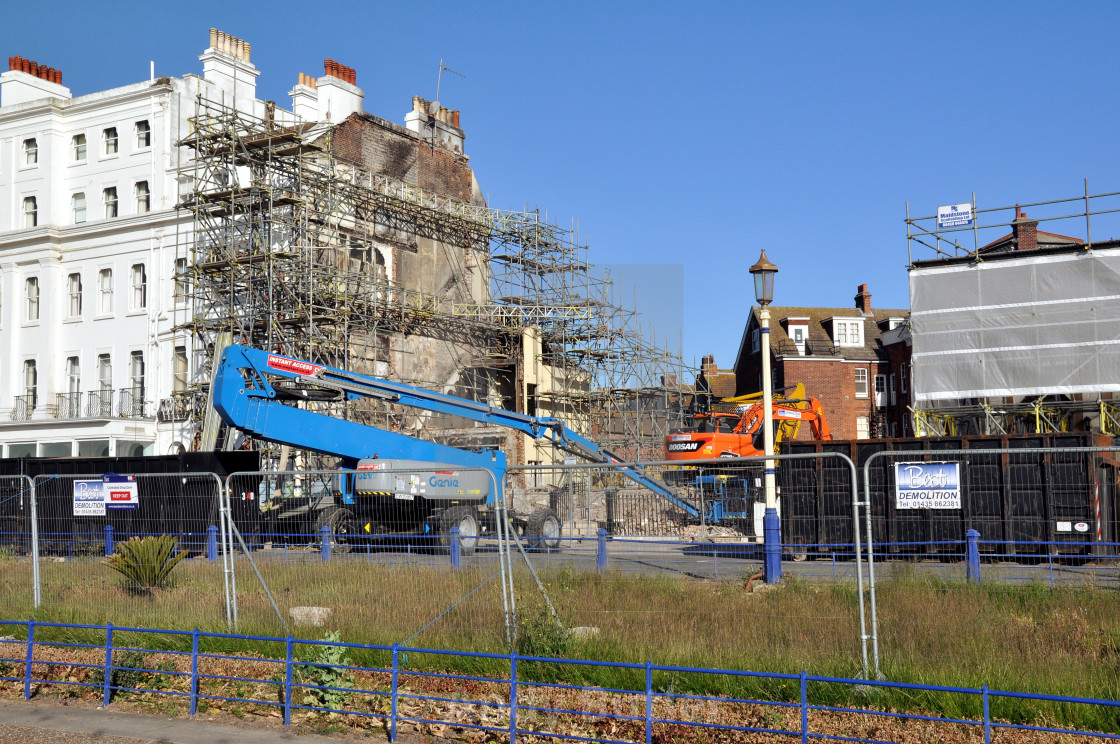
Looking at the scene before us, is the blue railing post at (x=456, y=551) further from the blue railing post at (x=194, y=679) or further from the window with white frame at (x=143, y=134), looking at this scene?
the window with white frame at (x=143, y=134)

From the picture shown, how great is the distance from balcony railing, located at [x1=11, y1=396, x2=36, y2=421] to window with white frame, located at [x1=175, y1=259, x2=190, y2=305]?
8416mm

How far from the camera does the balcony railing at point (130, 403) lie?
3856cm

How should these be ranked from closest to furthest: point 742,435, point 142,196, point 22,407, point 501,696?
point 501,696
point 742,435
point 142,196
point 22,407

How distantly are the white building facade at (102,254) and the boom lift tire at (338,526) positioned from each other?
68.1 feet

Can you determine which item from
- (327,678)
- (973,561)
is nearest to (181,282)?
(327,678)

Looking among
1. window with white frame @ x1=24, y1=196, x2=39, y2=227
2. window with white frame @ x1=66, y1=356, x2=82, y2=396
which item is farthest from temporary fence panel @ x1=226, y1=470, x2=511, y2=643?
A: window with white frame @ x1=24, y1=196, x2=39, y2=227

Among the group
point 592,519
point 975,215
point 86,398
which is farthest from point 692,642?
point 86,398

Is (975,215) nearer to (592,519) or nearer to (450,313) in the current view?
(450,313)

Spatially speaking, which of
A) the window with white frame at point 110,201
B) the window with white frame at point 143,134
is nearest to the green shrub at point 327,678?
the window with white frame at point 143,134

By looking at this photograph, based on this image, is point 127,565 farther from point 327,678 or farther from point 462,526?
point 327,678

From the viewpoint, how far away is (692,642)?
413 inches

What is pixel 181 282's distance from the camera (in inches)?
1437

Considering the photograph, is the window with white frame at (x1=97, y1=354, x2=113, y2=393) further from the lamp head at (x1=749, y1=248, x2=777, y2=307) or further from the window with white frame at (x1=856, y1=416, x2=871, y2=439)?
the window with white frame at (x1=856, y1=416, x2=871, y2=439)

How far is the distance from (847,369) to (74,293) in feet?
117
